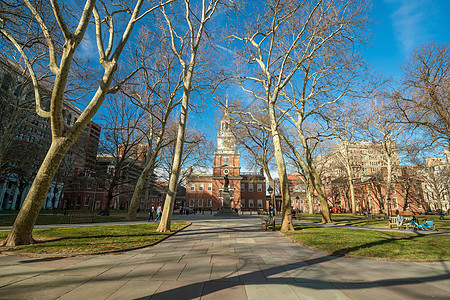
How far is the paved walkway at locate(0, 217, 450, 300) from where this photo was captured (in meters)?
3.39

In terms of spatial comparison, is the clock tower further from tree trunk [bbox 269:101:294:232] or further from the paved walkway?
the paved walkway

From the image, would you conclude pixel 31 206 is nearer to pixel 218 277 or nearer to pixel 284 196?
pixel 218 277

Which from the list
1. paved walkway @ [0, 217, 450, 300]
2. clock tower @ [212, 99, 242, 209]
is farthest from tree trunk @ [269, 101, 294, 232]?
clock tower @ [212, 99, 242, 209]

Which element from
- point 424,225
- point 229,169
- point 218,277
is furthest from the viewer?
point 229,169

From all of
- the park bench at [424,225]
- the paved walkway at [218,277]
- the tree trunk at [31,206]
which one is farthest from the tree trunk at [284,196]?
the tree trunk at [31,206]

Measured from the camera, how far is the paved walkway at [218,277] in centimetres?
339

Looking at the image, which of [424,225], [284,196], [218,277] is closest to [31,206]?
[218,277]

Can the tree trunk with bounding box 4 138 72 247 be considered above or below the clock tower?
below

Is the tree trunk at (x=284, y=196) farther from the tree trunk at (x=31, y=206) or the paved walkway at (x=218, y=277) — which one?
the tree trunk at (x=31, y=206)

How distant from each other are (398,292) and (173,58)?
1683 cm

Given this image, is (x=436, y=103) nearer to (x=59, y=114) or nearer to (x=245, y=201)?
(x=59, y=114)

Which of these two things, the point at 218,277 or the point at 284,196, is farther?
the point at 284,196

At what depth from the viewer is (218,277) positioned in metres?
4.18

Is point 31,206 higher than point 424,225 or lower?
higher
